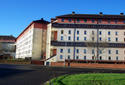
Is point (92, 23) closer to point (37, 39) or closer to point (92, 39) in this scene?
point (92, 39)

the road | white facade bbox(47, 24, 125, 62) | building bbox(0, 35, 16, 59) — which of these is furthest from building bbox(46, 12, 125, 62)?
building bbox(0, 35, 16, 59)

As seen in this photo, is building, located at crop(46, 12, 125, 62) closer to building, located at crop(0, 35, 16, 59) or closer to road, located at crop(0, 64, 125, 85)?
road, located at crop(0, 64, 125, 85)

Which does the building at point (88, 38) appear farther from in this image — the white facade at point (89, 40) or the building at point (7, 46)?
the building at point (7, 46)

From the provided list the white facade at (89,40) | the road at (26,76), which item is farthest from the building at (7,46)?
the road at (26,76)

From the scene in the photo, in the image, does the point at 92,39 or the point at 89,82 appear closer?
the point at 89,82

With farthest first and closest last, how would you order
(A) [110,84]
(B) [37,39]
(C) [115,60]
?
1. (B) [37,39]
2. (C) [115,60]
3. (A) [110,84]

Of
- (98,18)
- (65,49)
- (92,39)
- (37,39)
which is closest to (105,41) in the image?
(92,39)

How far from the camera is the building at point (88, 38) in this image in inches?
2569

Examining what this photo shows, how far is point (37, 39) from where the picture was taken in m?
78.5

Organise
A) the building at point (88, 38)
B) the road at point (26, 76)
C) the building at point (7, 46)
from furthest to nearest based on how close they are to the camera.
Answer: the building at point (7, 46), the building at point (88, 38), the road at point (26, 76)

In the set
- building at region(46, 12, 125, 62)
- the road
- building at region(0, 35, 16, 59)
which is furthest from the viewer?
building at region(0, 35, 16, 59)

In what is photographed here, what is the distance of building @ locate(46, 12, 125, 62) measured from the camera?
65.2 m

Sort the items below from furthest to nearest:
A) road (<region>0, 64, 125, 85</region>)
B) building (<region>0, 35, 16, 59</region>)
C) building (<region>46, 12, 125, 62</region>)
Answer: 1. building (<region>0, 35, 16, 59</region>)
2. building (<region>46, 12, 125, 62</region>)
3. road (<region>0, 64, 125, 85</region>)

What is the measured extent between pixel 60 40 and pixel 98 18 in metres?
16.1
